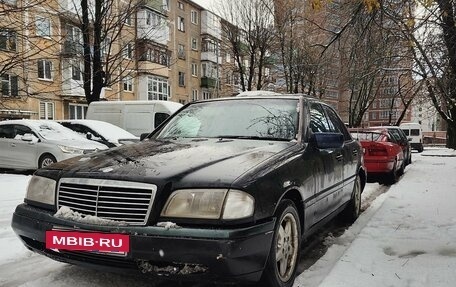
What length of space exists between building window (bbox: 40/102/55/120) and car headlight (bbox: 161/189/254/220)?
1092 inches

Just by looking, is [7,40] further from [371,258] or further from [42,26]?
[371,258]

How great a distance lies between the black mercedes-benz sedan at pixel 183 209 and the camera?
9.13ft

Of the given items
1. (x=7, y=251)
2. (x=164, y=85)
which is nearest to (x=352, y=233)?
(x=7, y=251)

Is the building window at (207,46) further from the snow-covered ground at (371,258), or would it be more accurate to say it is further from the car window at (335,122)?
the car window at (335,122)

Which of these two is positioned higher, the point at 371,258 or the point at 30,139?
the point at 30,139

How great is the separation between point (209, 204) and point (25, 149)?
10.6 m

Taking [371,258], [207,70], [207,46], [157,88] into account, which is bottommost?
[371,258]

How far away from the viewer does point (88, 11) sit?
1817 cm

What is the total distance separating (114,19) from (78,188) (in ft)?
55.3

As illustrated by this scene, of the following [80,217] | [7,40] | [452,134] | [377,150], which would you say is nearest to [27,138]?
[7,40]

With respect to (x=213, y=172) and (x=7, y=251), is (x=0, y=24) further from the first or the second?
(x=213, y=172)

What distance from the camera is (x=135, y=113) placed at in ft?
57.6

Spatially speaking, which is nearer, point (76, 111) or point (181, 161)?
point (181, 161)

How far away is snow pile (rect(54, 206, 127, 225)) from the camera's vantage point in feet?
9.52
